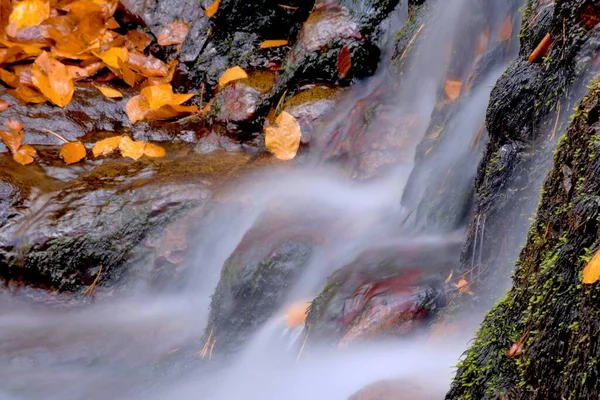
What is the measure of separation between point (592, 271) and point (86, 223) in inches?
139

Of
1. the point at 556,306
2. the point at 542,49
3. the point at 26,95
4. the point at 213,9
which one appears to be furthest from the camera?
the point at 213,9

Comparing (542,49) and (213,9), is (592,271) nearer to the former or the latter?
(542,49)

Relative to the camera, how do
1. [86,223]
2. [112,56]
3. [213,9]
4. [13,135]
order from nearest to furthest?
1. [86,223]
2. [13,135]
3. [112,56]
4. [213,9]

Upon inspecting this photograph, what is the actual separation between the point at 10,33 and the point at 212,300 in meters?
3.55

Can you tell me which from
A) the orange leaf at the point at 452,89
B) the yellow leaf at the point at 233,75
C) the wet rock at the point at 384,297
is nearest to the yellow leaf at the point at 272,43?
the yellow leaf at the point at 233,75

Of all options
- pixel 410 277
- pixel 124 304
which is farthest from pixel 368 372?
pixel 124 304

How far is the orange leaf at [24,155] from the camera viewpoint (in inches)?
168

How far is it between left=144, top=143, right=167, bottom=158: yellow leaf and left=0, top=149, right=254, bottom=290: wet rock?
0.47 meters

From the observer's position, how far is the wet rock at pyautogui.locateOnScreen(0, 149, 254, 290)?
A: 3.76m

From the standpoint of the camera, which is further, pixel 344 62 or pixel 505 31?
pixel 344 62

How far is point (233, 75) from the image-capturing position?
5027 millimetres

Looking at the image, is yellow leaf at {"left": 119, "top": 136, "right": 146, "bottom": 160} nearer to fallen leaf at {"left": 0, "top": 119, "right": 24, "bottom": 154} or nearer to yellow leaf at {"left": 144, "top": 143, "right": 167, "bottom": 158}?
yellow leaf at {"left": 144, "top": 143, "right": 167, "bottom": 158}

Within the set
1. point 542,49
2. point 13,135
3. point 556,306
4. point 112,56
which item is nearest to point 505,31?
point 542,49

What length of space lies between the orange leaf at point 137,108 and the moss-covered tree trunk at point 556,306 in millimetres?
4197
